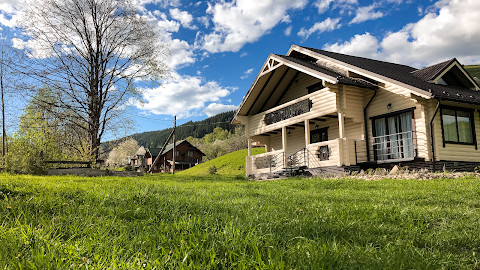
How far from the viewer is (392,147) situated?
14.6 m

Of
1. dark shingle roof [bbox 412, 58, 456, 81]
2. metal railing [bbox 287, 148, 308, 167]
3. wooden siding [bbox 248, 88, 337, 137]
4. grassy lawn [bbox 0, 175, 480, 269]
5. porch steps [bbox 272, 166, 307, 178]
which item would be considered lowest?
grassy lawn [bbox 0, 175, 480, 269]

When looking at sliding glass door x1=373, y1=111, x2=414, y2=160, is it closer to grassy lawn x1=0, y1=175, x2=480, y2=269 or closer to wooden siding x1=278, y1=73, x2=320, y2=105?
wooden siding x1=278, y1=73, x2=320, y2=105

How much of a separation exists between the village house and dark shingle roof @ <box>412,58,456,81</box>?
0.05m

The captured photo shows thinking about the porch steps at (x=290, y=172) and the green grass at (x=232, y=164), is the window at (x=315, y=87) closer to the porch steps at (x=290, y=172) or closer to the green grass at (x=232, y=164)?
the porch steps at (x=290, y=172)

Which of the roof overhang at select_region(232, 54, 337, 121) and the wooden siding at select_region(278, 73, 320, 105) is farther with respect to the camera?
the wooden siding at select_region(278, 73, 320, 105)

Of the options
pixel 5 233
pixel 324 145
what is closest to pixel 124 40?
pixel 324 145

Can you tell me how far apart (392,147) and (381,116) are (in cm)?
176

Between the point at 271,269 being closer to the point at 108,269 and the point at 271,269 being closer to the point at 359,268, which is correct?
the point at 359,268

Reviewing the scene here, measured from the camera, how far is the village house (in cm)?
1339

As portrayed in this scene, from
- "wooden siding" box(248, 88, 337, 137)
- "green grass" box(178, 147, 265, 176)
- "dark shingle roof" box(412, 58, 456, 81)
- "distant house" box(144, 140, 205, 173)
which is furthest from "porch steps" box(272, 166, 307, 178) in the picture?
"distant house" box(144, 140, 205, 173)

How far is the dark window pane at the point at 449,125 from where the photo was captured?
13.9 m

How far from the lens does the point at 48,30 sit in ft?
69.7

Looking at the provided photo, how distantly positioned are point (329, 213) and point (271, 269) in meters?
2.36

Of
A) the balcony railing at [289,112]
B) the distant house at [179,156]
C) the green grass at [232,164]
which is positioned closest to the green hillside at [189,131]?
the distant house at [179,156]
